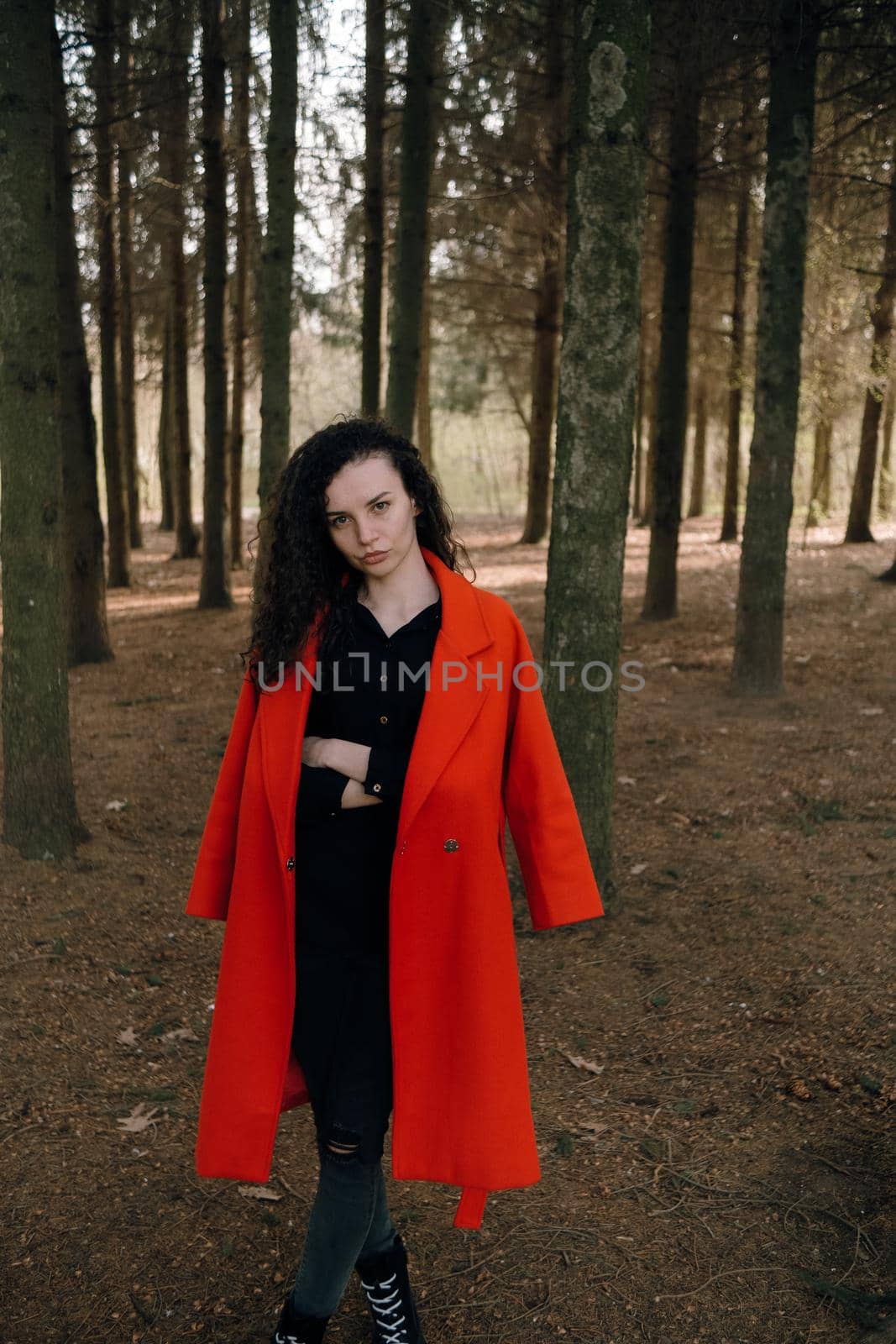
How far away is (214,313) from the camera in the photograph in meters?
12.3

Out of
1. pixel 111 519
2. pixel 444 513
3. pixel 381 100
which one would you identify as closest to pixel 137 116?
pixel 381 100

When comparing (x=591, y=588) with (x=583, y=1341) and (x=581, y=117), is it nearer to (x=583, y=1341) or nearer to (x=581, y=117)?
(x=581, y=117)

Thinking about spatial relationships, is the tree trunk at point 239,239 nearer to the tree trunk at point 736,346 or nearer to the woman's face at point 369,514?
the tree trunk at point 736,346

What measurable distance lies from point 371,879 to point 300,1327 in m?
1.17

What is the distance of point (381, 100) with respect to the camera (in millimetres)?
12555

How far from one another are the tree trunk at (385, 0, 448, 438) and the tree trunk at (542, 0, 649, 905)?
5161 mm

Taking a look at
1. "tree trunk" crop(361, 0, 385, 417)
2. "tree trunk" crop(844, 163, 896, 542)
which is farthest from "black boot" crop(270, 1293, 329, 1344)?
"tree trunk" crop(844, 163, 896, 542)

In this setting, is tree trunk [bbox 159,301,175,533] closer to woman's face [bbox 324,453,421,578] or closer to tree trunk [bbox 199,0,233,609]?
tree trunk [bbox 199,0,233,609]

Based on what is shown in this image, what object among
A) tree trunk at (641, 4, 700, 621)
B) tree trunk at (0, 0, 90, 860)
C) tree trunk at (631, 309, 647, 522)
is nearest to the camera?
tree trunk at (0, 0, 90, 860)

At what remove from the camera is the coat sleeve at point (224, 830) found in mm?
2654

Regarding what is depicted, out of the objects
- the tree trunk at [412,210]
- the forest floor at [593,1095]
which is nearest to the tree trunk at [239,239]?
the tree trunk at [412,210]

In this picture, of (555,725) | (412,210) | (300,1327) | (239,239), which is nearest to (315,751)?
(300,1327)

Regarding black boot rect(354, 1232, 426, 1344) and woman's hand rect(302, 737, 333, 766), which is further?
black boot rect(354, 1232, 426, 1344)

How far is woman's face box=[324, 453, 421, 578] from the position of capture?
2498mm
